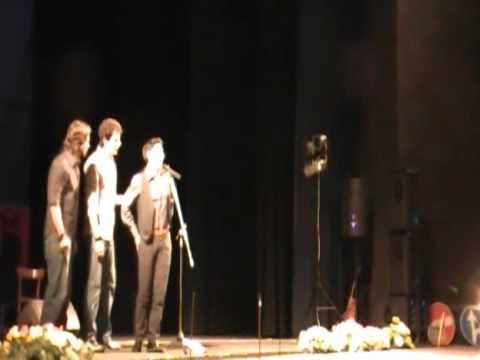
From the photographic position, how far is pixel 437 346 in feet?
21.4

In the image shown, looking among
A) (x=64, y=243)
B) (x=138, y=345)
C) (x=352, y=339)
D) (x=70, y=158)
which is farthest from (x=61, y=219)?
(x=352, y=339)

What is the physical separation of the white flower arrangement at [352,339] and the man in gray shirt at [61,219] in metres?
1.82

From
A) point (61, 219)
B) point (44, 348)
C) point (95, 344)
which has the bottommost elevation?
point (95, 344)

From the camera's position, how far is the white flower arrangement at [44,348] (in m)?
3.76

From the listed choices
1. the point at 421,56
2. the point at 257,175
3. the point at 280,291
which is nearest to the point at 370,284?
the point at 280,291

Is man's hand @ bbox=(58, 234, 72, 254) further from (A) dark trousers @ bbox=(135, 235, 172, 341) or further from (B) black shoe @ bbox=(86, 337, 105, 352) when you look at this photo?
(B) black shoe @ bbox=(86, 337, 105, 352)

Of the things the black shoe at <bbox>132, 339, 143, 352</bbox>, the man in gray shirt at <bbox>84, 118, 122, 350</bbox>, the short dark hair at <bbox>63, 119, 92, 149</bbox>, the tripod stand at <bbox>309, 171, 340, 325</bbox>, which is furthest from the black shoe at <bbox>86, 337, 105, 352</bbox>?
the tripod stand at <bbox>309, 171, 340, 325</bbox>

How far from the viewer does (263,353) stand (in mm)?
5742

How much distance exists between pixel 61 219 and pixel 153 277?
697 millimetres

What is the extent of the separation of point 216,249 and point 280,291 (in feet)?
2.25

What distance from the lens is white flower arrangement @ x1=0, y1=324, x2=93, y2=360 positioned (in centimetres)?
376

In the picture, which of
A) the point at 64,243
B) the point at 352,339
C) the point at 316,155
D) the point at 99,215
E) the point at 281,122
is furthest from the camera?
the point at 281,122

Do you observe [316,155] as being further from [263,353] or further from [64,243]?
[64,243]

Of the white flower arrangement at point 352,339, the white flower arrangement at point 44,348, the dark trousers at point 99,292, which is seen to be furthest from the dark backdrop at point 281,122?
the white flower arrangement at point 44,348
